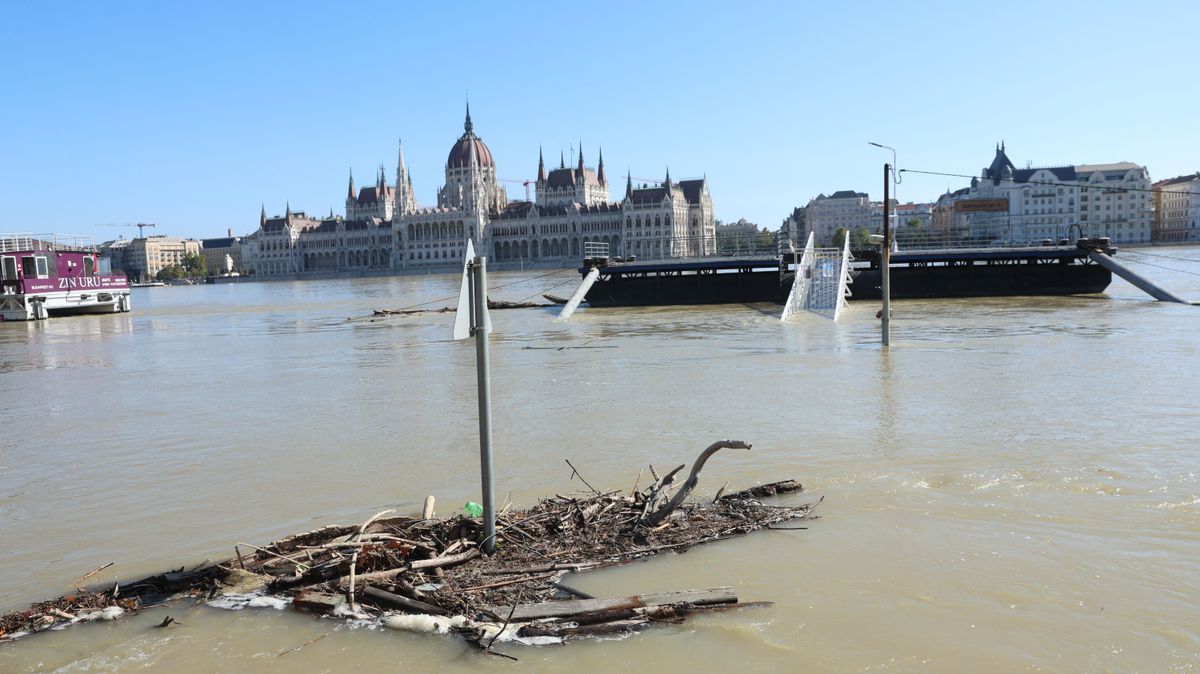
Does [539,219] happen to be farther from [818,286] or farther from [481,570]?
[481,570]

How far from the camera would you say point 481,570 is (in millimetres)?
6277

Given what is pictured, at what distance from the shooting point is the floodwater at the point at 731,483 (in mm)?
5504

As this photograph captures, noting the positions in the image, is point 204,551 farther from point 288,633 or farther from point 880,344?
point 880,344

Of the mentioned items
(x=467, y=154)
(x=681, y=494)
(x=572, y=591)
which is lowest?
(x=572, y=591)

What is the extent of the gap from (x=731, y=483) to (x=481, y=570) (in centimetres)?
366

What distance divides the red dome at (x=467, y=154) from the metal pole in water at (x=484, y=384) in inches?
7537

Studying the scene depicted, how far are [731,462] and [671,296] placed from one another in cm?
3743

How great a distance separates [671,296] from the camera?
47.3 m

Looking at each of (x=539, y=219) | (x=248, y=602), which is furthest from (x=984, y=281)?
(x=539, y=219)

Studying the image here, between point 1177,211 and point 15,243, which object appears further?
point 1177,211

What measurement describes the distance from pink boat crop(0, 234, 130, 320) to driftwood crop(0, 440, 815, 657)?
52940 millimetres

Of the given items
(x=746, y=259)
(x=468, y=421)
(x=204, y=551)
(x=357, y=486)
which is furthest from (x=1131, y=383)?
(x=746, y=259)

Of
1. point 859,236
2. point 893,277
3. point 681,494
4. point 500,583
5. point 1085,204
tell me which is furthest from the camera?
point 859,236

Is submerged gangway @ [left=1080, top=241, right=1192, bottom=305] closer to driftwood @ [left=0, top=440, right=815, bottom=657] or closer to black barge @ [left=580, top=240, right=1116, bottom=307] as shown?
black barge @ [left=580, top=240, right=1116, bottom=307]
